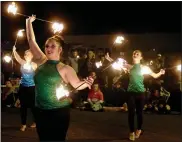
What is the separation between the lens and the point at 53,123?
161 inches

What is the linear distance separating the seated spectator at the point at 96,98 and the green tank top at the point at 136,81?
3.98m

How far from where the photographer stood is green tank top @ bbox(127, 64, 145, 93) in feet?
23.8

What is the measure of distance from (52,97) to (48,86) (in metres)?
0.14

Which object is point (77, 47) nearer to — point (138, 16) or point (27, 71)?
point (138, 16)

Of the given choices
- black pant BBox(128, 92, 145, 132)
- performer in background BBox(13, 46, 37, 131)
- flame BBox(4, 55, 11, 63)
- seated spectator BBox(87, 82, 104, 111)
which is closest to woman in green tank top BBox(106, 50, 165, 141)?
black pant BBox(128, 92, 145, 132)

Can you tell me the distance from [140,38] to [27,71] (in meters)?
7.98

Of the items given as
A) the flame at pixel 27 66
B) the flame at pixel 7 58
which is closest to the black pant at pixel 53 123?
the flame at pixel 27 66

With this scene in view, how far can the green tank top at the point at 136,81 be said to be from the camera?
23.8 ft

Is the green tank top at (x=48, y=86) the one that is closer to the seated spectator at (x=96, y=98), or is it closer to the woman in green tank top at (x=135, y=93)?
the woman in green tank top at (x=135, y=93)

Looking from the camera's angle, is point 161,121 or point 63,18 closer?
point 161,121

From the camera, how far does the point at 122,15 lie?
15219mm

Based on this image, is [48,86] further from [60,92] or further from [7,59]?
[7,59]

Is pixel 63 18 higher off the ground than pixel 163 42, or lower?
higher

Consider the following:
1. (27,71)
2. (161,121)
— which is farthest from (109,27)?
(27,71)
